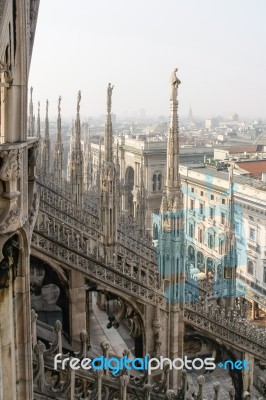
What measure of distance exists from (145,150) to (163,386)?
1619 inches

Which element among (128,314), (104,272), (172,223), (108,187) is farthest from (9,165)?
(108,187)

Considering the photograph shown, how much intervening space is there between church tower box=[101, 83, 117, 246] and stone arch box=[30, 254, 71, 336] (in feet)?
10.5

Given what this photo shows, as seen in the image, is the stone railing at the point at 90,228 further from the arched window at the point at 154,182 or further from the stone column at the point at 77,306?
the arched window at the point at 154,182

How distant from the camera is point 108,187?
18.5 m

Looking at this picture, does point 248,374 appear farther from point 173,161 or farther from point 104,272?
point 173,161

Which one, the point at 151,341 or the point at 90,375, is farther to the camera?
the point at 151,341

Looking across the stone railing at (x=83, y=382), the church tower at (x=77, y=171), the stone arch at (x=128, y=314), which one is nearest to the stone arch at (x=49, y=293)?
the stone arch at (x=128, y=314)

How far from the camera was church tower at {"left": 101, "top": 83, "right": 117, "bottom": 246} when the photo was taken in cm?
1823

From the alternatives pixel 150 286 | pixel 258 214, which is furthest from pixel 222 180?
pixel 150 286

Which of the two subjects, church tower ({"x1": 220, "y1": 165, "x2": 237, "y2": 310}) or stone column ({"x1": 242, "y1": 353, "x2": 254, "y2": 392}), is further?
church tower ({"x1": 220, "y1": 165, "x2": 237, "y2": 310})

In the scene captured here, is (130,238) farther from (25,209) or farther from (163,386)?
(25,209)

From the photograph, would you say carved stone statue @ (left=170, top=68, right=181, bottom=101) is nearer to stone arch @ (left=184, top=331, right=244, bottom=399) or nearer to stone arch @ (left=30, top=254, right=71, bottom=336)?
stone arch @ (left=30, top=254, right=71, bottom=336)

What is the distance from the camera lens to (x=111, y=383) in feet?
29.0

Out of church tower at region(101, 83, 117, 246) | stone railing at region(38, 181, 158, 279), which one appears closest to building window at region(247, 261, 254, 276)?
stone railing at region(38, 181, 158, 279)
